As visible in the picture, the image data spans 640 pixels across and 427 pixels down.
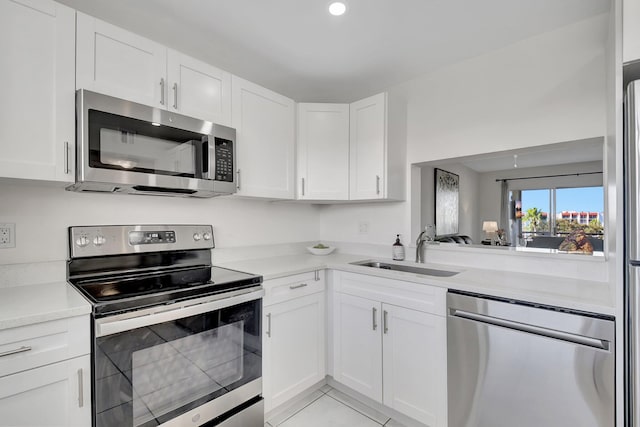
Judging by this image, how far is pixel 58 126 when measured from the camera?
1268 millimetres

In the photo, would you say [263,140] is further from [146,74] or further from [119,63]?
[119,63]

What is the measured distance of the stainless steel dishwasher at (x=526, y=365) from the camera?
1.19 m

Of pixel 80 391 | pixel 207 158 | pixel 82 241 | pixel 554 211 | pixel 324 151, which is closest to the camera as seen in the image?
pixel 80 391

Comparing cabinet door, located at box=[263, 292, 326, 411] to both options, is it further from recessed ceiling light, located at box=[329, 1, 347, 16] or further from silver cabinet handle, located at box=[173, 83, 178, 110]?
recessed ceiling light, located at box=[329, 1, 347, 16]

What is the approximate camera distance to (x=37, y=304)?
3.61ft

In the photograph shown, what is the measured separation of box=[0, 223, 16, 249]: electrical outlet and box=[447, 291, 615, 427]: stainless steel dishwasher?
2188 millimetres

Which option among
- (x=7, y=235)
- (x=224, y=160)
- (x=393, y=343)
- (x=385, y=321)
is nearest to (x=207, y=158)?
(x=224, y=160)

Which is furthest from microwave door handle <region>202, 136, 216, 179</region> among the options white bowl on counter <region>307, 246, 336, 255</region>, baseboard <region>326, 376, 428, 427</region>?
baseboard <region>326, 376, 428, 427</region>

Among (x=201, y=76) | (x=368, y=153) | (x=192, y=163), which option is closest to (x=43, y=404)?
(x=192, y=163)

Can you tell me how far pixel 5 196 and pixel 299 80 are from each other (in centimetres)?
194

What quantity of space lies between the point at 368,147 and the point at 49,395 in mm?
2135

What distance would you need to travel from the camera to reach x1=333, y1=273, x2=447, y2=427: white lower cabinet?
164cm

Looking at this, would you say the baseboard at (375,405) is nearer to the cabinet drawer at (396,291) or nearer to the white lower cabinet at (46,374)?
the cabinet drawer at (396,291)

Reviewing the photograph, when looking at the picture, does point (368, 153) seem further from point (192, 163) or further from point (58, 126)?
point (58, 126)
